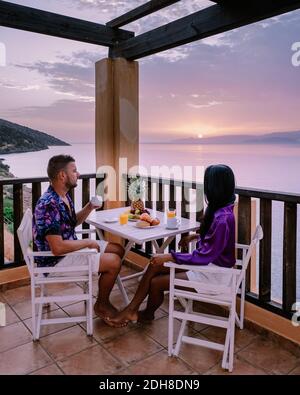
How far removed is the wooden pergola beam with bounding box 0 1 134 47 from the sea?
119 centimetres

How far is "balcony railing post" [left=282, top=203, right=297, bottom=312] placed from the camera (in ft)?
8.27

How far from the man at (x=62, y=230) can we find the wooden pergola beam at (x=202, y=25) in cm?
165

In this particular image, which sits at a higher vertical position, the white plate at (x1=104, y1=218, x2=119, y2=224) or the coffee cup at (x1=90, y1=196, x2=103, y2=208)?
the coffee cup at (x1=90, y1=196, x2=103, y2=208)

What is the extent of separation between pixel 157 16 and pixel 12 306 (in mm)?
3156

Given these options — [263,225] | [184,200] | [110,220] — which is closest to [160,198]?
[184,200]

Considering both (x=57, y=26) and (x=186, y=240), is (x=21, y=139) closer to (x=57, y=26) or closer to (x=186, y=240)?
(x=57, y=26)

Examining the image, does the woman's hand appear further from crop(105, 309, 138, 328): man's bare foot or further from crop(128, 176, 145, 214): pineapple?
crop(128, 176, 145, 214): pineapple

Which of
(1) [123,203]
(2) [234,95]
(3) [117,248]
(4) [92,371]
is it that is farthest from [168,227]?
(2) [234,95]

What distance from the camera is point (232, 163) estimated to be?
3047mm

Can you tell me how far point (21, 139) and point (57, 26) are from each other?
1.29 m

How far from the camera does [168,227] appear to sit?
278cm

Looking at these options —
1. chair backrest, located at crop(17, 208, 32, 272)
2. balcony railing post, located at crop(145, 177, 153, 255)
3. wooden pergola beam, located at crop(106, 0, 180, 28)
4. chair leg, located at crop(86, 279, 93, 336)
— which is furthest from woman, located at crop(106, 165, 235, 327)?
wooden pergola beam, located at crop(106, 0, 180, 28)

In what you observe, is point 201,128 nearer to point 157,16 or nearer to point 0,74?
point 157,16

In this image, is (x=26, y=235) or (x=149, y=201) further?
(x=149, y=201)
